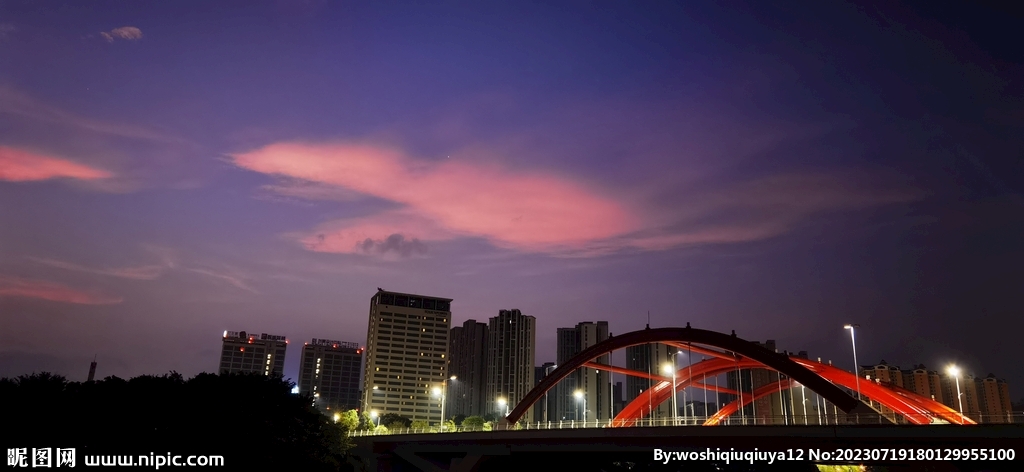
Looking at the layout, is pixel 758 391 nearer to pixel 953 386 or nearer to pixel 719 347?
pixel 719 347

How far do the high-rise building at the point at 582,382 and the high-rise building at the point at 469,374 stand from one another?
20749 mm

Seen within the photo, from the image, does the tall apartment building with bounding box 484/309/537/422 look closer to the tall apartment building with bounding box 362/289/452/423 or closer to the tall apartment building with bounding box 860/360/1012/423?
the tall apartment building with bounding box 362/289/452/423

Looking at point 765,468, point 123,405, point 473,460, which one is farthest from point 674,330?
point 765,468

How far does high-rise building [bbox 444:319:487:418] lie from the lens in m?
173

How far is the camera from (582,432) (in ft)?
134

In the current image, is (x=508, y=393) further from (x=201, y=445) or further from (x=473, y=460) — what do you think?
(x=201, y=445)

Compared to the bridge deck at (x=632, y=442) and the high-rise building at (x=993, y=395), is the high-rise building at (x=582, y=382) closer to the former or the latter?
the high-rise building at (x=993, y=395)

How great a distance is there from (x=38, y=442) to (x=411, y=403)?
5152 inches

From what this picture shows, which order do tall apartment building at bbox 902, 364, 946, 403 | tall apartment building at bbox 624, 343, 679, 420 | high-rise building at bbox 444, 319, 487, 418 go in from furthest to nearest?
high-rise building at bbox 444, 319, 487, 418, tall apartment building at bbox 624, 343, 679, 420, tall apartment building at bbox 902, 364, 946, 403

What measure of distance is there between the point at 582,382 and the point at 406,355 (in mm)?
51846

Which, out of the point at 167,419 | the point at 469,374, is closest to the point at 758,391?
the point at 167,419

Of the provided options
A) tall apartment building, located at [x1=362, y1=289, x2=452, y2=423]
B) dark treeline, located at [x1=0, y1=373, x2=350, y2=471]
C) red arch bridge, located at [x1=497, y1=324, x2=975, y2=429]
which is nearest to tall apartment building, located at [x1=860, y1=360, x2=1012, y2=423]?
red arch bridge, located at [x1=497, y1=324, x2=975, y2=429]

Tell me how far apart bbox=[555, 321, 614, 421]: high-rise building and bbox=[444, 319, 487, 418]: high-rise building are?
20.7 meters

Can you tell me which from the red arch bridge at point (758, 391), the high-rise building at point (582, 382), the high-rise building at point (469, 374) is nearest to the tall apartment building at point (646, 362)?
the high-rise building at point (582, 382)
